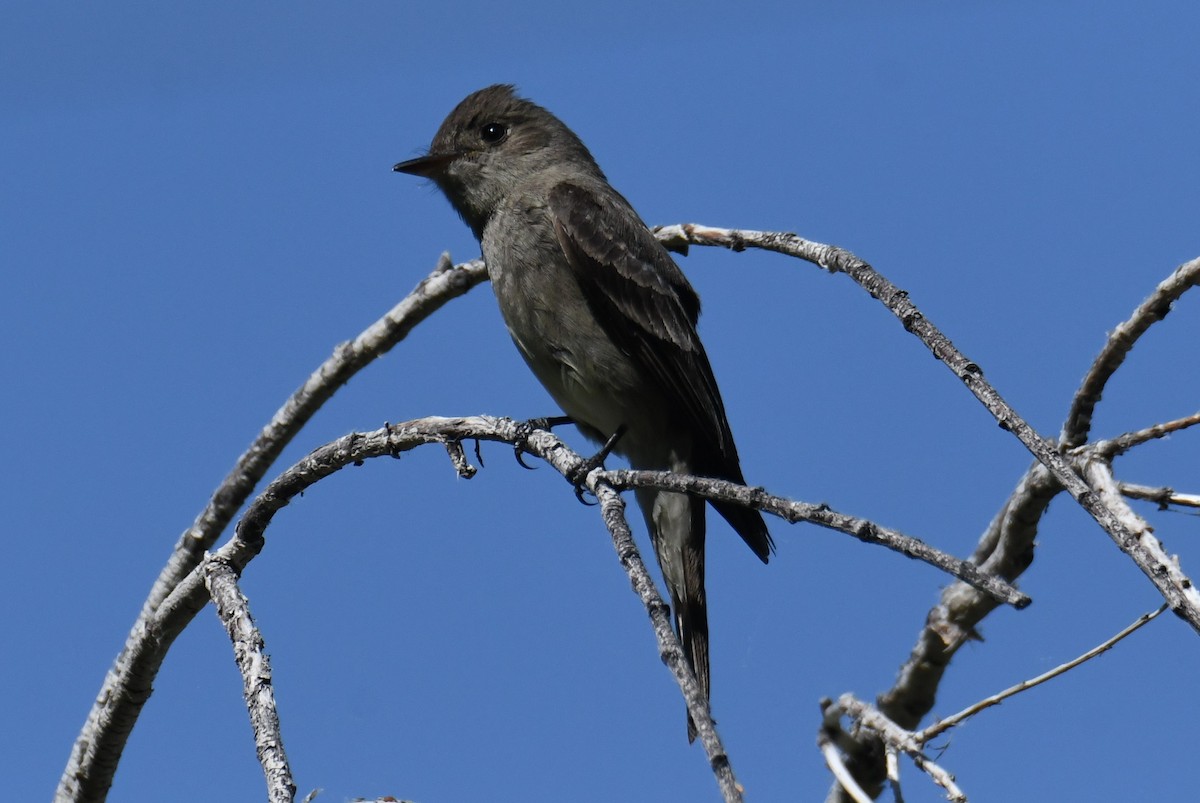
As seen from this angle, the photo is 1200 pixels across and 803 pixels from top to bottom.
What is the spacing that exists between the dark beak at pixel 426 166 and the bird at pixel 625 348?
0.45 meters

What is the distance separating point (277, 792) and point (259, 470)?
94.0 inches

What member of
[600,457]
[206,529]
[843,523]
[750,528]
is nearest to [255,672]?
[843,523]

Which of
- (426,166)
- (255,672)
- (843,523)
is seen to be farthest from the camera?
(426,166)

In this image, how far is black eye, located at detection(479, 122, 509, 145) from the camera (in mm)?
6331

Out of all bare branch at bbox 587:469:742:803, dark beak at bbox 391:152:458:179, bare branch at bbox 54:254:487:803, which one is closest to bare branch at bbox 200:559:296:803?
bare branch at bbox 54:254:487:803

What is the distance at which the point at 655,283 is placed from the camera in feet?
18.1

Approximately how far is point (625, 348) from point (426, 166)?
4.92 ft

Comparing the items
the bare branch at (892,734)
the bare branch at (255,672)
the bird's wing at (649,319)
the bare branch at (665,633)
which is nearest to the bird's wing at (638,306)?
the bird's wing at (649,319)

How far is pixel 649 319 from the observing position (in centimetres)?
535

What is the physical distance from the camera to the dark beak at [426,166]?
6082 millimetres

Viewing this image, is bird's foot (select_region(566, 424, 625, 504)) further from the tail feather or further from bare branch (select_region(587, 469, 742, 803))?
bare branch (select_region(587, 469, 742, 803))

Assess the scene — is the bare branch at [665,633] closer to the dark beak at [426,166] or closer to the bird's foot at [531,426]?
the bird's foot at [531,426]

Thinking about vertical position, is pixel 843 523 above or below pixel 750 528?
below

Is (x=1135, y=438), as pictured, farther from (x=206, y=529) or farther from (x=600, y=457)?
(x=206, y=529)
